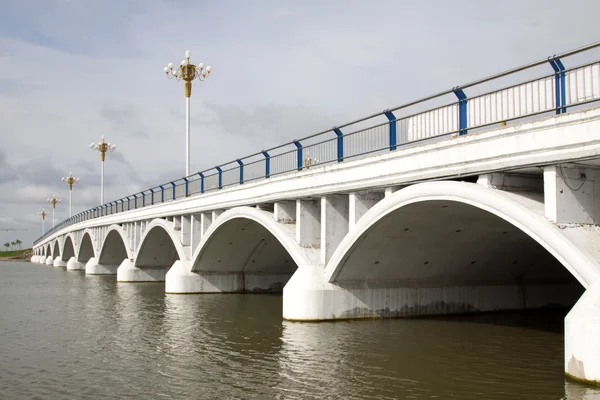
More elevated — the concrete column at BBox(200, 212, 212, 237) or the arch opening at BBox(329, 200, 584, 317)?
the concrete column at BBox(200, 212, 212, 237)

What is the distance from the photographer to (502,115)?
12.9 meters

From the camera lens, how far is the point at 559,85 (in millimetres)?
11516

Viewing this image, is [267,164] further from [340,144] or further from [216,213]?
[216,213]

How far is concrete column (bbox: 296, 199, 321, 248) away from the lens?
68.1 ft

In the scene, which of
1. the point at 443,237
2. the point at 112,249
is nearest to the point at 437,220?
the point at 443,237

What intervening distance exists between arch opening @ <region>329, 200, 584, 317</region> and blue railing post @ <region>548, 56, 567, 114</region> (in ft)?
12.5

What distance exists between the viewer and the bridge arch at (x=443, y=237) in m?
12.7

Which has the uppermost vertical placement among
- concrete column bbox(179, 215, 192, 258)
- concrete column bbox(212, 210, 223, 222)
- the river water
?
concrete column bbox(212, 210, 223, 222)

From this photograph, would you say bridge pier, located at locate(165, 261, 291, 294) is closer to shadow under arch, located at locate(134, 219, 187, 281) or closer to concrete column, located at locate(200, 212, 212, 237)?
concrete column, located at locate(200, 212, 212, 237)

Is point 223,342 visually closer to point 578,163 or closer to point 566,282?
point 578,163

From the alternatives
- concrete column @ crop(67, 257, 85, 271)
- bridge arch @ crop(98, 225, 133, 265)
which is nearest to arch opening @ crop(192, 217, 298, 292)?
bridge arch @ crop(98, 225, 133, 265)

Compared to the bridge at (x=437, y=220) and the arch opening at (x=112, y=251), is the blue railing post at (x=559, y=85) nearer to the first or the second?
the bridge at (x=437, y=220)

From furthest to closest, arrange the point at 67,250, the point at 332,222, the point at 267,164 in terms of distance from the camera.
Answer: the point at 67,250
the point at 267,164
the point at 332,222

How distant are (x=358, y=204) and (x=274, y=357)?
228 inches
